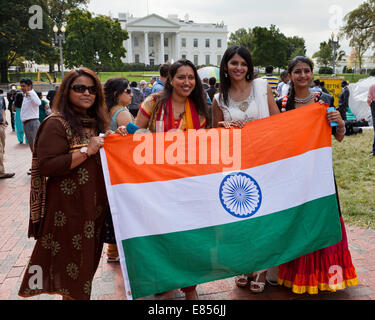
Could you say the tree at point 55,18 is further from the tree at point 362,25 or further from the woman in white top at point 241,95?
the woman in white top at point 241,95

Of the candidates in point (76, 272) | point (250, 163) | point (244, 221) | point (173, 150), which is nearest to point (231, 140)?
point (250, 163)

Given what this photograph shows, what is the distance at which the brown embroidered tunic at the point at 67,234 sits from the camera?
2305 mm

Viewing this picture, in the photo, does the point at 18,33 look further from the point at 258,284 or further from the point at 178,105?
the point at 258,284

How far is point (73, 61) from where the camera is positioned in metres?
43.6

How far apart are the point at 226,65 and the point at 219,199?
1.20 metres

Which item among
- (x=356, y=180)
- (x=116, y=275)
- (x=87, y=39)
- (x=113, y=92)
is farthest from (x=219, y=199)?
(x=87, y=39)

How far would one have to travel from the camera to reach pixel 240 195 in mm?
2564

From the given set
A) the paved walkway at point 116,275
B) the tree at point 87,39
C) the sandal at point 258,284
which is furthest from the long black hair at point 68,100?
the tree at point 87,39

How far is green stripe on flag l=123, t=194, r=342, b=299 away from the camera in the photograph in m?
2.34

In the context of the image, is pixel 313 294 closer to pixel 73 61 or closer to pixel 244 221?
pixel 244 221

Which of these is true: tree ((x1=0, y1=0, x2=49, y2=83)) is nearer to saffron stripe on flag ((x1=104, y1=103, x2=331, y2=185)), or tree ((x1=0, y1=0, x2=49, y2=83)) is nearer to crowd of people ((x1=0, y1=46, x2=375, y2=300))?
crowd of people ((x1=0, y1=46, x2=375, y2=300))

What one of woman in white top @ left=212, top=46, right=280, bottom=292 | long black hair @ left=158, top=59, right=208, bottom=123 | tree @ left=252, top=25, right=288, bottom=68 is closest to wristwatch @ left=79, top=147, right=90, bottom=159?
long black hair @ left=158, top=59, right=208, bottom=123

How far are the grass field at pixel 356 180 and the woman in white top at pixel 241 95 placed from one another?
2548 millimetres

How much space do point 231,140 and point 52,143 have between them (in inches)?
52.9
